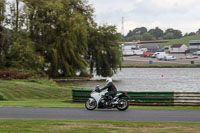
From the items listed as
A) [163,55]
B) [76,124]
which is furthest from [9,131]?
[163,55]

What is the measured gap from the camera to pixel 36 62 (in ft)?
193

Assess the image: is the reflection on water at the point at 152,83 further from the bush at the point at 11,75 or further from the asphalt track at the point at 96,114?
the asphalt track at the point at 96,114

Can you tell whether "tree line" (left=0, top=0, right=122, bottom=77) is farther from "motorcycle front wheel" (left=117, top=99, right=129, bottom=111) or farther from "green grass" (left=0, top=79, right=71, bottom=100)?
"motorcycle front wheel" (left=117, top=99, right=129, bottom=111)

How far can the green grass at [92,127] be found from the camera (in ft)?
46.9

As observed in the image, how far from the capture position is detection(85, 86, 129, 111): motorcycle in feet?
70.5

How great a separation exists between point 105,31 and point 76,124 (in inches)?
2234

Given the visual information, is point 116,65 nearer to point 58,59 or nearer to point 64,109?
point 58,59

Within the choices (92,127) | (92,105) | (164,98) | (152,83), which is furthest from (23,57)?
(92,127)

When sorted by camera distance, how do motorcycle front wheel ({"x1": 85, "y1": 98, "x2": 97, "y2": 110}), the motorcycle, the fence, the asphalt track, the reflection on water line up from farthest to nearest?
the reflection on water
the fence
motorcycle front wheel ({"x1": 85, "y1": 98, "x2": 97, "y2": 110})
the motorcycle
the asphalt track

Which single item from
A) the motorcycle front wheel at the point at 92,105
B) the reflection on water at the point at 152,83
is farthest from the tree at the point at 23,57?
the motorcycle front wheel at the point at 92,105

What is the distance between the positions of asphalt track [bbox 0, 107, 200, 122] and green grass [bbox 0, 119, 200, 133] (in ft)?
6.04

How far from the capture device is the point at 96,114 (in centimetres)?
2005

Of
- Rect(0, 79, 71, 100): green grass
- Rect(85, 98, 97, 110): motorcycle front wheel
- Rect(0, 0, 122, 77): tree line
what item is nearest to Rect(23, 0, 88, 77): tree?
Rect(0, 0, 122, 77): tree line

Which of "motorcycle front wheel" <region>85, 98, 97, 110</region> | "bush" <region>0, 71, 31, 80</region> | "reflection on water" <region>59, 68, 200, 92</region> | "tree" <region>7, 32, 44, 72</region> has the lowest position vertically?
"motorcycle front wheel" <region>85, 98, 97, 110</region>
